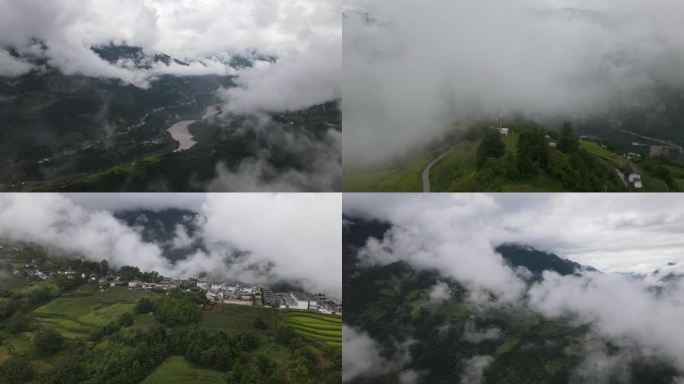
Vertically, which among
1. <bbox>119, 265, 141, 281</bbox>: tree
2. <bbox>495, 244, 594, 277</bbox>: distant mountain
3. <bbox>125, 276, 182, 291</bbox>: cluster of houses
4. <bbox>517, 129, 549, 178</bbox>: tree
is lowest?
<bbox>125, 276, 182, 291</bbox>: cluster of houses

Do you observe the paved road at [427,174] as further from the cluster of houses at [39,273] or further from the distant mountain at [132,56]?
the cluster of houses at [39,273]

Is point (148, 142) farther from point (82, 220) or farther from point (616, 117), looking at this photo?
point (616, 117)

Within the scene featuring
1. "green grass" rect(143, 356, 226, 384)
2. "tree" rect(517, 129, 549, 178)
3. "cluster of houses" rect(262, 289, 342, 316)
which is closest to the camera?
"green grass" rect(143, 356, 226, 384)

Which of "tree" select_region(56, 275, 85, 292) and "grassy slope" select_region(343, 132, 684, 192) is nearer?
"grassy slope" select_region(343, 132, 684, 192)

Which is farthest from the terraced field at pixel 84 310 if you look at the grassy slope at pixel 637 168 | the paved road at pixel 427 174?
the grassy slope at pixel 637 168

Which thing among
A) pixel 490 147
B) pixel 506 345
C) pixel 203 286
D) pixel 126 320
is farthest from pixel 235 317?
pixel 490 147

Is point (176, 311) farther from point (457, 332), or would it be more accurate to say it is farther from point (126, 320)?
point (457, 332)

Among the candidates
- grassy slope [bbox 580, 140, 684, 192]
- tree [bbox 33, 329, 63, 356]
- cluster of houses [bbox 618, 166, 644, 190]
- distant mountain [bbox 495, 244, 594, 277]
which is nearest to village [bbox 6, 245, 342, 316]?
tree [bbox 33, 329, 63, 356]

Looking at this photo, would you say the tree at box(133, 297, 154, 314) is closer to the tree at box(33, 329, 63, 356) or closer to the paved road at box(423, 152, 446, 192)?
the tree at box(33, 329, 63, 356)
